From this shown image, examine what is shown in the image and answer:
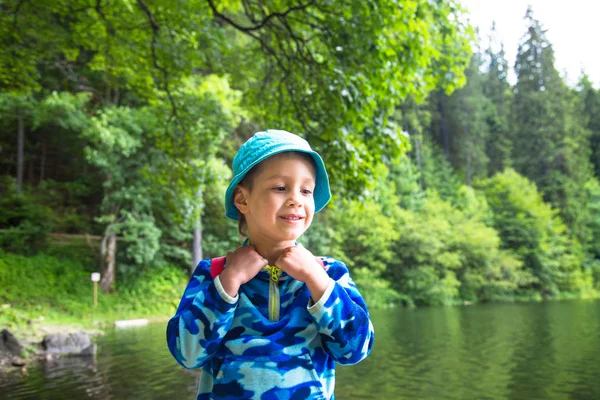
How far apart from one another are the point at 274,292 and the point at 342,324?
0.71ft

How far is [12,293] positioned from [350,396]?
537 inches

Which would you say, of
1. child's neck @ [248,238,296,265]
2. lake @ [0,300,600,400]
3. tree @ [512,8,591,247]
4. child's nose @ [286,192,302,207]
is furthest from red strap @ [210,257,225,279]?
tree @ [512,8,591,247]

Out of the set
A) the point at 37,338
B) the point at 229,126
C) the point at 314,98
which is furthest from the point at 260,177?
the point at 229,126

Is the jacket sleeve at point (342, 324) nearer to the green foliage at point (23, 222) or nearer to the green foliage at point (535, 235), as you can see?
the green foliage at point (23, 222)

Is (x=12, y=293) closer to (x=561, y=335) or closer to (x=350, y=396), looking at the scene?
(x=350, y=396)

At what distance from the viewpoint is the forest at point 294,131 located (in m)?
5.96

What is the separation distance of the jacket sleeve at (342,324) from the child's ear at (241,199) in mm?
343

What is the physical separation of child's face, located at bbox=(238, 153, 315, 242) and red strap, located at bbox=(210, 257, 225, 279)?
142 millimetres

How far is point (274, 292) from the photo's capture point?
1490 mm

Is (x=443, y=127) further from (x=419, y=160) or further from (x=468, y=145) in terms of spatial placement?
(x=419, y=160)

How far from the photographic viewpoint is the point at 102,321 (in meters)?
15.9

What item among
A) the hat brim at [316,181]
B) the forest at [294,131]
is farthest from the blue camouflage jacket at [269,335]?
the forest at [294,131]

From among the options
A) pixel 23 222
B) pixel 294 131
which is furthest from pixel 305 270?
pixel 23 222

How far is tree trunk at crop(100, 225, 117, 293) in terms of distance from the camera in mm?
19172
